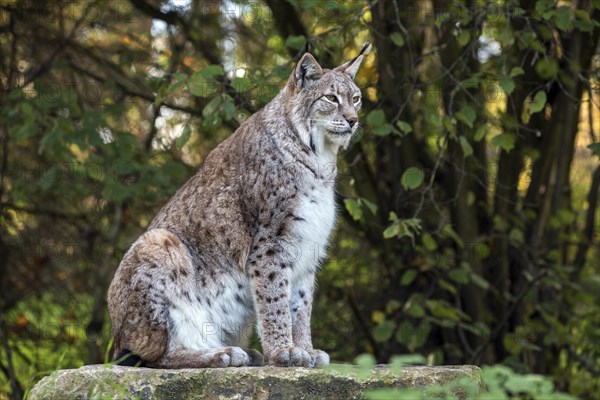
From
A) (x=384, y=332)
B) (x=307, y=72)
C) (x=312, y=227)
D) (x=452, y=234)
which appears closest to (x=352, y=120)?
(x=307, y=72)

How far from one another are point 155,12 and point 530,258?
448cm

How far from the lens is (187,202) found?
578 cm

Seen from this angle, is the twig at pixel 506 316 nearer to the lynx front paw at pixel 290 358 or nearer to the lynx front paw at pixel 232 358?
the lynx front paw at pixel 290 358

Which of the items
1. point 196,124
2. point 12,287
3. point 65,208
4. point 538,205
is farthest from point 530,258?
point 12,287

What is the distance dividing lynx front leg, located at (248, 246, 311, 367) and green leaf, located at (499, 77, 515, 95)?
2.22 m

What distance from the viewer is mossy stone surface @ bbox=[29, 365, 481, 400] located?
454 cm

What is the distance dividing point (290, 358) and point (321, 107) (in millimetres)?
1592

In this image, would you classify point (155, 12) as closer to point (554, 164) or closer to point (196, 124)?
point (196, 124)

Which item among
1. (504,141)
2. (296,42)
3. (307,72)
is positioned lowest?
(504,141)

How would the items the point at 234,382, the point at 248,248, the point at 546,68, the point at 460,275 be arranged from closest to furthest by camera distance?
the point at 234,382 → the point at 248,248 → the point at 546,68 → the point at 460,275

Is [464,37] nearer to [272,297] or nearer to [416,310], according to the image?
[416,310]

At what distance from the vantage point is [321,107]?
18.5 ft

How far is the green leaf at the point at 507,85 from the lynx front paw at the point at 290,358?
2583 millimetres

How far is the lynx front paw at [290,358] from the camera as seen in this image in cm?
507
